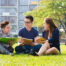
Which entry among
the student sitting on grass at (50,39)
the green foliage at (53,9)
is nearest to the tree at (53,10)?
the green foliage at (53,9)

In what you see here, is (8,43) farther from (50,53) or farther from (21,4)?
(21,4)

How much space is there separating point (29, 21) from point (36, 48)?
61 cm

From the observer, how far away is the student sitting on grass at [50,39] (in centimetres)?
539

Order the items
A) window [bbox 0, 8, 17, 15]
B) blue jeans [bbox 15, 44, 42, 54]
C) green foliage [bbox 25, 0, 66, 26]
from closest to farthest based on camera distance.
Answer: blue jeans [bbox 15, 44, 42, 54]
green foliage [bbox 25, 0, 66, 26]
window [bbox 0, 8, 17, 15]

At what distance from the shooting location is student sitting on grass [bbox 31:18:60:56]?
539 cm

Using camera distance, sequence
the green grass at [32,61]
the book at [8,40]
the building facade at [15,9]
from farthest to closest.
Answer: the building facade at [15,9], the book at [8,40], the green grass at [32,61]

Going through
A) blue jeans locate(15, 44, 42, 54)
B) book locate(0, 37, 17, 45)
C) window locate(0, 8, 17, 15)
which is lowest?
window locate(0, 8, 17, 15)

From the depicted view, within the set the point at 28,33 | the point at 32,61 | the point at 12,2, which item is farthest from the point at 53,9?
the point at 12,2

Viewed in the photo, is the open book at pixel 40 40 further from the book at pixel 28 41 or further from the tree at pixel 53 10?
the tree at pixel 53 10

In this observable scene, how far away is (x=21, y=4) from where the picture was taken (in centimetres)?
4109

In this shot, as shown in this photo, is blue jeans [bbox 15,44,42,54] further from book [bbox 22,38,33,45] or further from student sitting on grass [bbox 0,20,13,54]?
student sitting on grass [bbox 0,20,13,54]

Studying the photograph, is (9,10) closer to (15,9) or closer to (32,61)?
(15,9)

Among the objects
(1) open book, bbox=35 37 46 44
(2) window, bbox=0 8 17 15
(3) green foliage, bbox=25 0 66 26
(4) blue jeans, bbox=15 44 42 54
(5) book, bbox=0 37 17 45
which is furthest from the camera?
(2) window, bbox=0 8 17 15

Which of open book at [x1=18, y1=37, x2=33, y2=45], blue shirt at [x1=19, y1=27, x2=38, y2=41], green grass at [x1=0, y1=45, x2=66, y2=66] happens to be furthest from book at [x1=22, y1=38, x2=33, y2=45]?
green grass at [x1=0, y1=45, x2=66, y2=66]
